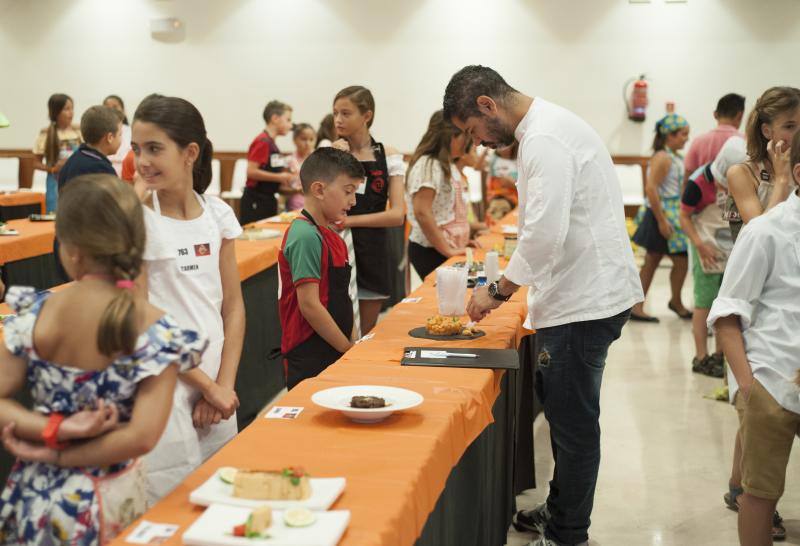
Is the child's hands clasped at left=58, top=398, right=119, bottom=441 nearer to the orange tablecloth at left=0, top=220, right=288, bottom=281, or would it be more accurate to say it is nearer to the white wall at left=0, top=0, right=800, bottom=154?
the orange tablecloth at left=0, top=220, right=288, bottom=281

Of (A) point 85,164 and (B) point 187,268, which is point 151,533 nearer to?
(B) point 187,268

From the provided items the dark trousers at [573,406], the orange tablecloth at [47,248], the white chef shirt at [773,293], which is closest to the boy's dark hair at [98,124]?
the orange tablecloth at [47,248]


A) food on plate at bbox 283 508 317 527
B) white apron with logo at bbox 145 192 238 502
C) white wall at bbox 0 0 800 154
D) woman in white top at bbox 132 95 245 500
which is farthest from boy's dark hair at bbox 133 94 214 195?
white wall at bbox 0 0 800 154

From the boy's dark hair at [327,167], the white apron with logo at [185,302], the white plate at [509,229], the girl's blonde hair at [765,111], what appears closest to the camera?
the white apron with logo at [185,302]

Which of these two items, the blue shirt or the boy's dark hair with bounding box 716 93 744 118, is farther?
the boy's dark hair with bounding box 716 93 744 118

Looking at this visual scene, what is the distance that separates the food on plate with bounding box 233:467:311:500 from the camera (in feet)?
4.93

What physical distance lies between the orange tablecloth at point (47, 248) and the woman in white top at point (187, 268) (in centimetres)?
212

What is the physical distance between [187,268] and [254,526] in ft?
2.66

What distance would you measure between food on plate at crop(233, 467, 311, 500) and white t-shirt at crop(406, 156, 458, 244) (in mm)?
2881

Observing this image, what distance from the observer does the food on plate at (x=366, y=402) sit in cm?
198

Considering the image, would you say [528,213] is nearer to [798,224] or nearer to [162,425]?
[798,224]

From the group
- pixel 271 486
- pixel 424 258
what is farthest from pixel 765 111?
pixel 271 486

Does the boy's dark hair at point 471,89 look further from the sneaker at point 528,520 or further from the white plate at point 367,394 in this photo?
the sneaker at point 528,520

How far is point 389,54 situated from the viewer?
429 inches
